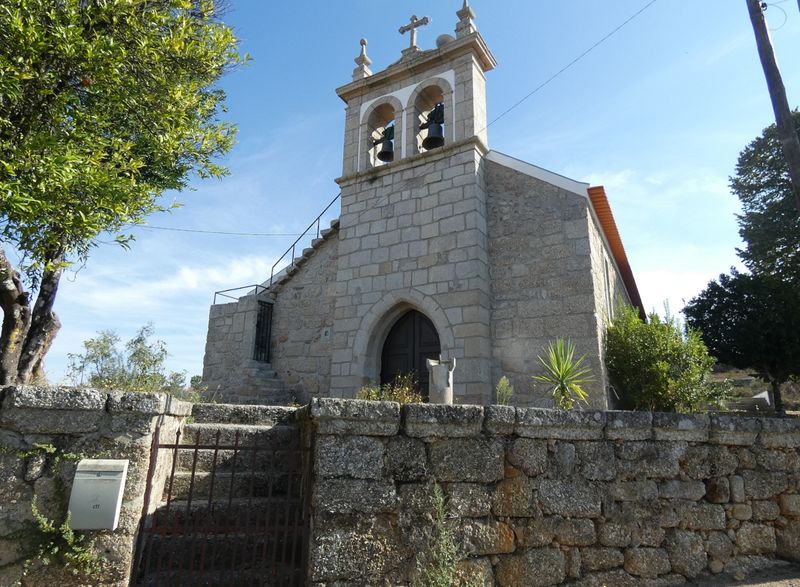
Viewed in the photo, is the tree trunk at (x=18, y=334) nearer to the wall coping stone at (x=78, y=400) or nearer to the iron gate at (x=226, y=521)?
the wall coping stone at (x=78, y=400)

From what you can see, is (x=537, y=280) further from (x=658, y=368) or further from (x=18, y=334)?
(x=18, y=334)

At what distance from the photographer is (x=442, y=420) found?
326cm

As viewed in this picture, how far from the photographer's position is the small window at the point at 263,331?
9578mm

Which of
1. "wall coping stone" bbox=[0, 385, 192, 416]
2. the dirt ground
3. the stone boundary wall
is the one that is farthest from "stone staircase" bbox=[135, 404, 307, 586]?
the dirt ground

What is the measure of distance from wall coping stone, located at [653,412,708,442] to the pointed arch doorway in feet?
14.8

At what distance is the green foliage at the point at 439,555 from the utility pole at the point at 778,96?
15.3ft

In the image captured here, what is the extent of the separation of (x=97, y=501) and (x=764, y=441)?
15.3 feet

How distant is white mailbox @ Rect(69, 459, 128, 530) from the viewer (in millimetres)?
2601

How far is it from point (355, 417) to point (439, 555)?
955 millimetres

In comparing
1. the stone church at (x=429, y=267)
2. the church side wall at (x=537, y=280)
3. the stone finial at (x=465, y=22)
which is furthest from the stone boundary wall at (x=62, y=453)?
the stone finial at (x=465, y=22)

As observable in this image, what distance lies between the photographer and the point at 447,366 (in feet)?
17.6

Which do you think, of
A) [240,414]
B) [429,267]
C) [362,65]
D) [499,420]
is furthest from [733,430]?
[362,65]

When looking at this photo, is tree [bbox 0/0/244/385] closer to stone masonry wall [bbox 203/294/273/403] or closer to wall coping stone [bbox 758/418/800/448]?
stone masonry wall [bbox 203/294/273/403]

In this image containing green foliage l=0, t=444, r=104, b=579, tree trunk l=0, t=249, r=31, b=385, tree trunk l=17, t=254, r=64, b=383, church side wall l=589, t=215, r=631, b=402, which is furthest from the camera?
church side wall l=589, t=215, r=631, b=402
